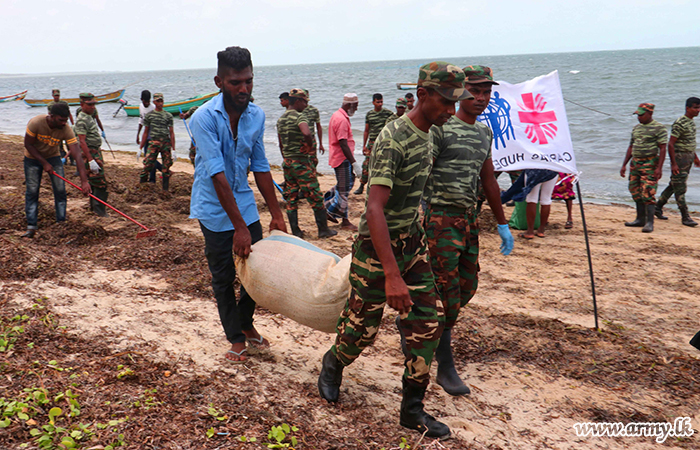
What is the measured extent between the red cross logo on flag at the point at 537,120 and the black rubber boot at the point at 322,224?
3378 mm

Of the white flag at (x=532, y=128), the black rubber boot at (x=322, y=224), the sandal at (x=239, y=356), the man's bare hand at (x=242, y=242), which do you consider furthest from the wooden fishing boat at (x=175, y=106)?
the man's bare hand at (x=242, y=242)

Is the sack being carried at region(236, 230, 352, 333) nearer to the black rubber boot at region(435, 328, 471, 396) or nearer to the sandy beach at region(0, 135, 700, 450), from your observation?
the sandy beach at region(0, 135, 700, 450)

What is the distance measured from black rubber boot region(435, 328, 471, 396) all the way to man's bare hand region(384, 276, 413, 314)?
103 centimetres

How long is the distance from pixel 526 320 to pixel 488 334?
0.52 m

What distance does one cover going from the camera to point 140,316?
13.3ft

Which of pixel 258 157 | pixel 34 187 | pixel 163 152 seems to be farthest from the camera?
pixel 163 152

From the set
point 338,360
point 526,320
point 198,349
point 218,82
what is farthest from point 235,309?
point 526,320

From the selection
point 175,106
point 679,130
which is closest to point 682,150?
point 679,130

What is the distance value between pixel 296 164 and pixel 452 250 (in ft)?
14.1

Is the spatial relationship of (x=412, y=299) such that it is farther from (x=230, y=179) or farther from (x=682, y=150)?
(x=682, y=150)

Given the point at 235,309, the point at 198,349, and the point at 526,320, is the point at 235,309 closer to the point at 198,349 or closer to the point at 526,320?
the point at 198,349

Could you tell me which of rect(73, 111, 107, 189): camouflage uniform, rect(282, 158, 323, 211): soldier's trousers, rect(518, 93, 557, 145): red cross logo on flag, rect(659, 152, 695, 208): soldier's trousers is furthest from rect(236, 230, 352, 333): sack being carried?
Result: rect(659, 152, 695, 208): soldier's trousers

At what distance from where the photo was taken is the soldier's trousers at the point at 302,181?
7.11 m

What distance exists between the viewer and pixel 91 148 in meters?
8.59
